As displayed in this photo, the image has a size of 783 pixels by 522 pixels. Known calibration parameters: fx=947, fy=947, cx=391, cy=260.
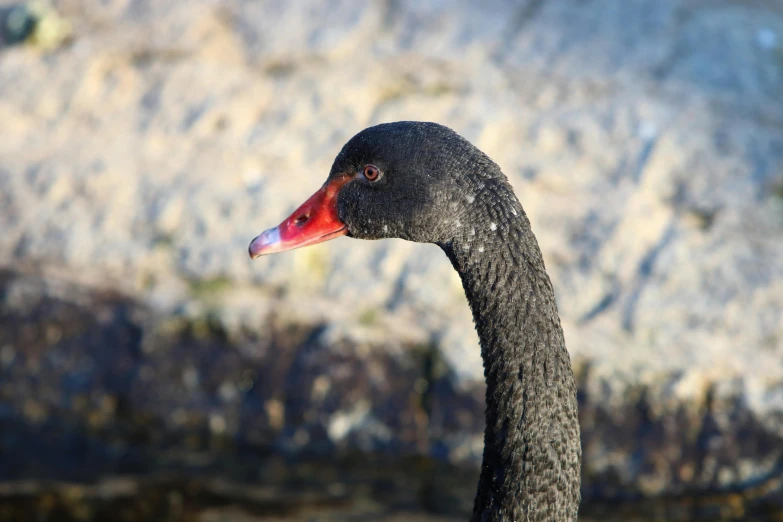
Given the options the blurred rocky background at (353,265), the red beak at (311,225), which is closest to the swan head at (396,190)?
the red beak at (311,225)

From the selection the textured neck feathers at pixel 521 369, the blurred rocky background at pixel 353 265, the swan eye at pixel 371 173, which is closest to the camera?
the textured neck feathers at pixel 521 369

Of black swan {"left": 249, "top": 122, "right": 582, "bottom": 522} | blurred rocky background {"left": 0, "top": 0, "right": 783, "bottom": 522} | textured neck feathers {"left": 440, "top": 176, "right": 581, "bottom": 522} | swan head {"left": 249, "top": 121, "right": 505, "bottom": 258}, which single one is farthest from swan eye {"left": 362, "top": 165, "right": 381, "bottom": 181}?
blurred rocky background {"left": 0, "top": 0, "right": 783, "bottom": 522}

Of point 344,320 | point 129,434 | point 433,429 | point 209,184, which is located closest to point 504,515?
point 433,429

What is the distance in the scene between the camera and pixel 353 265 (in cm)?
624

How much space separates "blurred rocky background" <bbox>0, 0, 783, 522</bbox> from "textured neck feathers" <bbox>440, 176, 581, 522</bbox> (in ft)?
7.55

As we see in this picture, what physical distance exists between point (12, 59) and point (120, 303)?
7.98 ft

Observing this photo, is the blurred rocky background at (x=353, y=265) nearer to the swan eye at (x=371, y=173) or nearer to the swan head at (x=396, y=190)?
the swan head at (x=396, y=190)

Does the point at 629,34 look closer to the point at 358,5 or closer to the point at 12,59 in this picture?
the point at 358,5

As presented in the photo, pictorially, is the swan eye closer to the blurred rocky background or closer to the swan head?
the swan head

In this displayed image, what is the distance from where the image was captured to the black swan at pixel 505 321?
329 cm

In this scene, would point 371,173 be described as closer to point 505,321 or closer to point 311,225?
point 311,225

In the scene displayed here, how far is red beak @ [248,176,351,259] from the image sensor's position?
11.9 feet

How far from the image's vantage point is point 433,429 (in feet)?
18.8

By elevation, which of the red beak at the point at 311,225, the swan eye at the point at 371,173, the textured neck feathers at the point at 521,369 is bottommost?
the textured neck feathers at the point at 521,369
